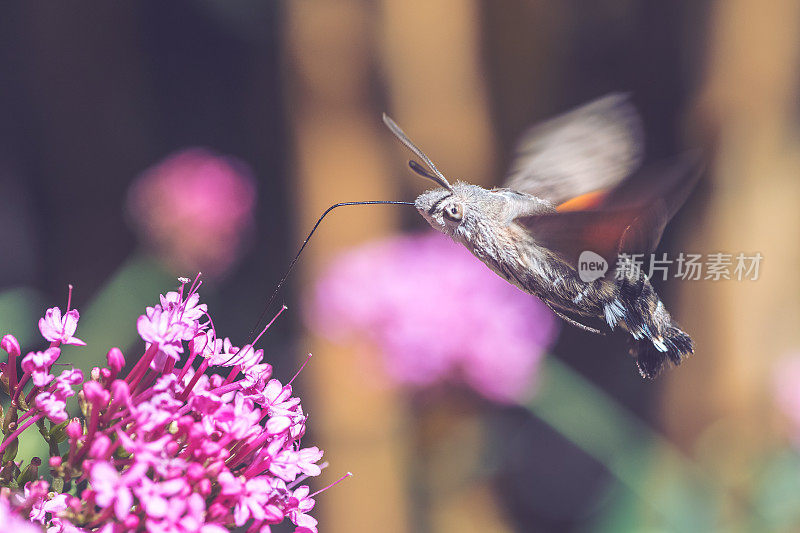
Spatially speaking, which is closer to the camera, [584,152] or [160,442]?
[160,442]

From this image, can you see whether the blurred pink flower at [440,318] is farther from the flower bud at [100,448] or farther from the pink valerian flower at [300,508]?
the flower bud at [100,448]

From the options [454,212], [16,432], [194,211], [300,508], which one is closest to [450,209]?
[454,212]

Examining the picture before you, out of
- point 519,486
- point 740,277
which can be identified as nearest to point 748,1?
point 740,277

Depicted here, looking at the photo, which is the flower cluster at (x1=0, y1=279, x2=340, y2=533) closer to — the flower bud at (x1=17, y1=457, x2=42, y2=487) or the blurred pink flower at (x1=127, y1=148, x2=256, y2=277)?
the flower bud at (x1=17, y1=457, x2=42, y2=487)

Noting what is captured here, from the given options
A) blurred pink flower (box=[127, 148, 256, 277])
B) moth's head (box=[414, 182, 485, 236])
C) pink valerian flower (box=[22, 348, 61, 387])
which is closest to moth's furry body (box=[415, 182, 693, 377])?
moth's head (box=[414, 182, 485, 236])

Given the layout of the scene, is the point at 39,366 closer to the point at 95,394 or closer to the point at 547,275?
the point at 95,394

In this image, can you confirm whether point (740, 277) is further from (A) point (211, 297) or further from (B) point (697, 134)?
(A) point (211, 297)
